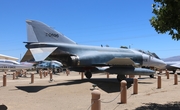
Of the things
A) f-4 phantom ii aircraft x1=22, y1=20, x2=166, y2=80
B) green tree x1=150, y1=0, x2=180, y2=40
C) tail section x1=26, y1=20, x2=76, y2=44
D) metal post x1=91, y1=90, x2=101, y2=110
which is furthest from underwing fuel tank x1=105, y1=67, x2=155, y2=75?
metal post x1=91, y1=90, x2=101, y2=110

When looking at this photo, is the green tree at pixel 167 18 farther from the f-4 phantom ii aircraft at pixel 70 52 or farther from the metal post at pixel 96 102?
the f-4 phantom ii aircraft at pixel 70 52

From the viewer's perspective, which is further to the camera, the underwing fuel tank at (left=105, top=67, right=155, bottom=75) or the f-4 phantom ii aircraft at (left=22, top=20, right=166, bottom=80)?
the underwing fuel tank at (left=105, top=67, right=155, bottom=75)

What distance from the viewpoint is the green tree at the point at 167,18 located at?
7.02 meters

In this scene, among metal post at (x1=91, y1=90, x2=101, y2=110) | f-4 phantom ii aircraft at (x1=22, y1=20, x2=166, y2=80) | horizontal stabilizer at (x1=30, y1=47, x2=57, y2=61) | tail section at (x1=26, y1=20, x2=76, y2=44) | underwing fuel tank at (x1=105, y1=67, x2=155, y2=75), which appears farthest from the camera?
underwing fuel tank at (x1=105, y1=67, x2=155, y2=75)

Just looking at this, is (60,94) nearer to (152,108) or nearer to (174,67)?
(152,108)

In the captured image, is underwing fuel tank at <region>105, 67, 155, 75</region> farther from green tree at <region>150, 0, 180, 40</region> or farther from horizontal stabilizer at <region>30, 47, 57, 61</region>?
green tree at <region>150, 0, 180, 40</region>

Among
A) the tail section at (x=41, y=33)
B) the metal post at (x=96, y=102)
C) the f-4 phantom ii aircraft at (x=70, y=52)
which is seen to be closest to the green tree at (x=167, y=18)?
the metal post at (x=96, y=102)

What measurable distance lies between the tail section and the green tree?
31.1ft

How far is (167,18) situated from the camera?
745 cm

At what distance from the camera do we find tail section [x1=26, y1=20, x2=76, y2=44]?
1520 cm

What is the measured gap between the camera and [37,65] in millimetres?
44875

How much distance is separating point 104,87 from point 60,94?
140 inches

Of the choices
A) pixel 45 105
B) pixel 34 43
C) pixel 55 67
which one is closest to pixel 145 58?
pixel 34 43

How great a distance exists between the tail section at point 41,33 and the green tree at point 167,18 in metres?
9.49
